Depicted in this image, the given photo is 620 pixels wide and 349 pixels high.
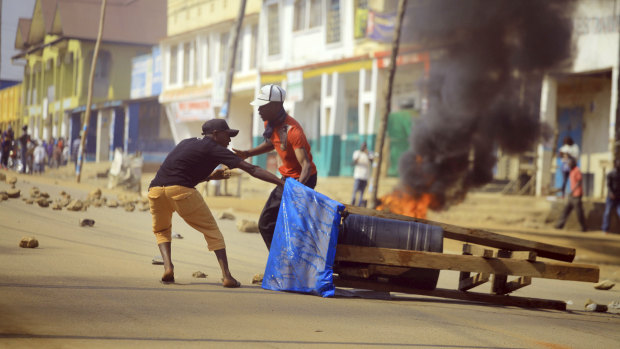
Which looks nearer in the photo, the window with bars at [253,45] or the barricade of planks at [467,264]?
the barricade of planks at [467,264]

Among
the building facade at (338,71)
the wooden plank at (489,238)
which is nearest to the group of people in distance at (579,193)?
the building facade at (338,71)

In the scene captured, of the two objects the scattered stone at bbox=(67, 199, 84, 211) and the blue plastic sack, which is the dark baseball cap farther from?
the scattered stone at bbox=(67, 199, 84, 211)

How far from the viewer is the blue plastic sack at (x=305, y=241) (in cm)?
705

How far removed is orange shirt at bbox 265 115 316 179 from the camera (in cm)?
745

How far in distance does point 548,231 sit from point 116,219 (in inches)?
380

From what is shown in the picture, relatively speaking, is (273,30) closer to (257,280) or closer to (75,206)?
(75,206)

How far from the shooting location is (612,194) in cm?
1791

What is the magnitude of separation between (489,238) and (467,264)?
359 millimetres

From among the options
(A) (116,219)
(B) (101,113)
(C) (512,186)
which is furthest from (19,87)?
(A) (116,219)

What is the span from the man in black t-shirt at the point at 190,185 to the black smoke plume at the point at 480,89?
38.9ft

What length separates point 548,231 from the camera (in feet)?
60.4

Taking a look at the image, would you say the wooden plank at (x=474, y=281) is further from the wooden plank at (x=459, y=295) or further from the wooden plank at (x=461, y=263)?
the wooden plank at (x=461, y=263)

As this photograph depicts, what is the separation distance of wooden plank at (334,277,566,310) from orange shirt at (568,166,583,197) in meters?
10.6

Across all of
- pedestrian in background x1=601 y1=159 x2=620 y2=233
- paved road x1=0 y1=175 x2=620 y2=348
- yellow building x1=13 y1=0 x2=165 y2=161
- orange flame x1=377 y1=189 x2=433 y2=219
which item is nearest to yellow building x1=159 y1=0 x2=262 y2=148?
yellow building x1=13 y1=0 x2=165 y2=161
